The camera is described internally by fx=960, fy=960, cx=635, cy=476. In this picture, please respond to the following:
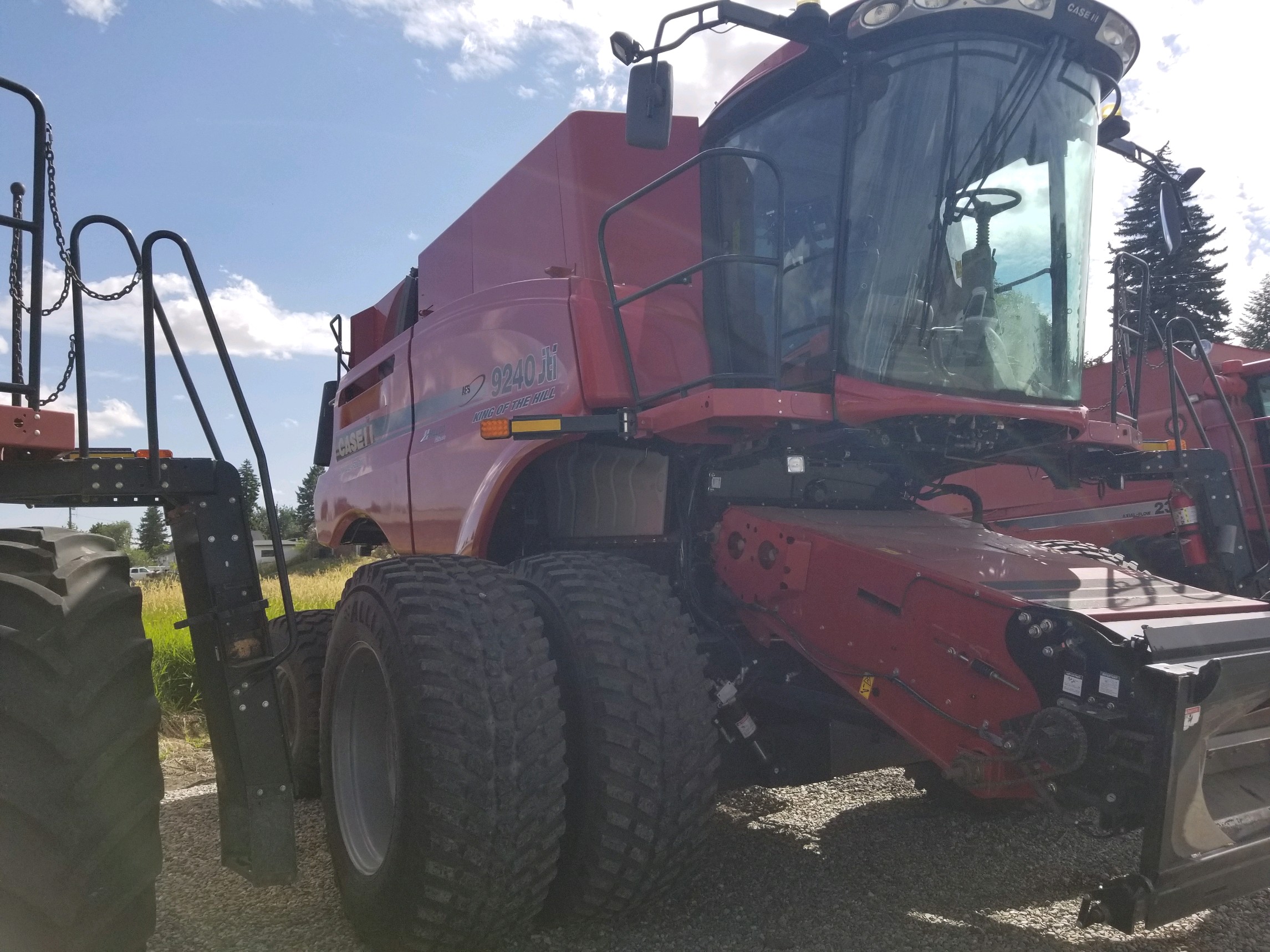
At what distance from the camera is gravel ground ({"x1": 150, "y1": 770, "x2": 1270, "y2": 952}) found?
10.2ft

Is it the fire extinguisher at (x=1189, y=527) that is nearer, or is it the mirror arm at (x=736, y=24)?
the mirror arm at (x=736, y=24)

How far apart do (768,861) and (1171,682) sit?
1.92 metres

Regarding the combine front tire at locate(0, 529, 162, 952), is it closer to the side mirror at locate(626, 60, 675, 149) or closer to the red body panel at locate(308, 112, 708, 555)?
the red body panel at locate(308, 112, 708, 555)

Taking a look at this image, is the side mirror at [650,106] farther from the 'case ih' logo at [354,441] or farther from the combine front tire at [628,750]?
the 'case ih' logo at [354,441]

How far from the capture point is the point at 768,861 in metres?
3.82

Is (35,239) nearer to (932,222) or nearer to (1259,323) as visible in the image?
(932,222)

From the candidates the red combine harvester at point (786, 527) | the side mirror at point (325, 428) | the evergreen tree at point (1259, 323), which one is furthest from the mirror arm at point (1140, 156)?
the evergreen tree at point (1259, 323)

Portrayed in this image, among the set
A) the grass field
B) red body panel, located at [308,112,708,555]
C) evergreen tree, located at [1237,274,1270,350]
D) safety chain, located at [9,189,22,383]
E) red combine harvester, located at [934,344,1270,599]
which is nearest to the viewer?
safety chain, located at [9,189,22,383]

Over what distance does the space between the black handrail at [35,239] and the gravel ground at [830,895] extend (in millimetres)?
1878

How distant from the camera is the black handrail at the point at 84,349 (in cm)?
278

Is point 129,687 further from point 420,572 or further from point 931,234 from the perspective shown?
point 931,234

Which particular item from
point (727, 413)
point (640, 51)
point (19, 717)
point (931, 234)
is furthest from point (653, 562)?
point (19, 717)

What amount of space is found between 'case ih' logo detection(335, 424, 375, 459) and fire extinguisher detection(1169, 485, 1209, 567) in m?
4.43

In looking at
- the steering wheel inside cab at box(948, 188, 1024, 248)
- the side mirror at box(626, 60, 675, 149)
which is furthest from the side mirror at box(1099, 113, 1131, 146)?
the side mirror at box(626, 60, 675, 149)
